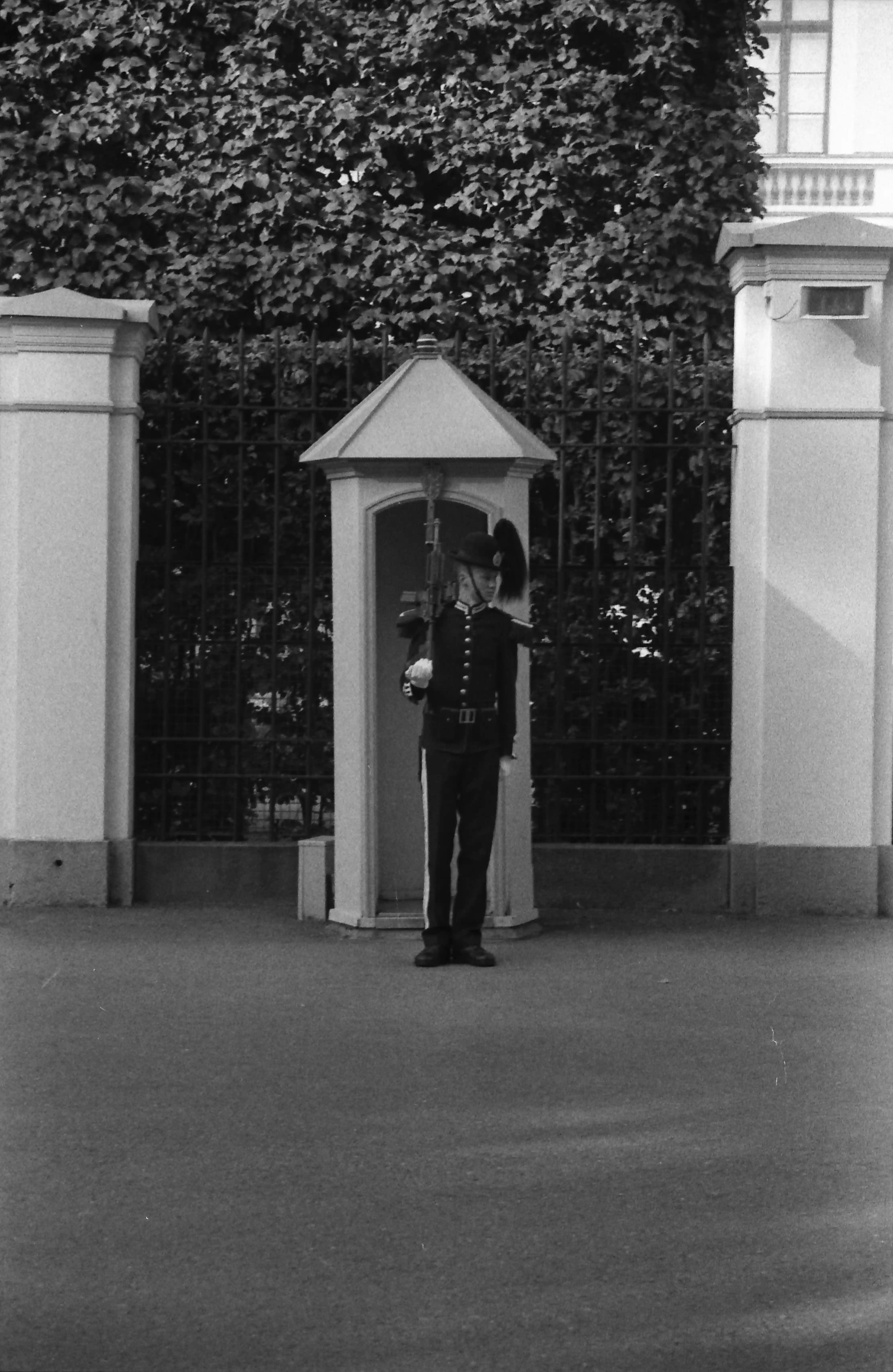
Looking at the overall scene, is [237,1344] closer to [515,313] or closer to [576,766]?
[576,766]

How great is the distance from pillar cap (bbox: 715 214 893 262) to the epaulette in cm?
242

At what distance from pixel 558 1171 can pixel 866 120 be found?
23.3 metres

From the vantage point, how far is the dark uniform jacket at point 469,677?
9.62 metres

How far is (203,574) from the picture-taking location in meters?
11.3

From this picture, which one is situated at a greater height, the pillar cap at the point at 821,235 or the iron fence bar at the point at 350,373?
the pillar cap at the point at 821,235

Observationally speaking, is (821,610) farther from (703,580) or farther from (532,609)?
(532,609)

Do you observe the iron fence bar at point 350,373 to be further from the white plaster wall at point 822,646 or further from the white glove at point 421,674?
the white plaster wall at point 822,646

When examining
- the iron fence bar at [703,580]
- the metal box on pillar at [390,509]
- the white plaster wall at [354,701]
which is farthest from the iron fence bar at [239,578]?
the iron fence bar at [703,580]

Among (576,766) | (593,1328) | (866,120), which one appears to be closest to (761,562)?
(576,766)

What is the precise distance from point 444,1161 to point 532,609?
5.50 metres

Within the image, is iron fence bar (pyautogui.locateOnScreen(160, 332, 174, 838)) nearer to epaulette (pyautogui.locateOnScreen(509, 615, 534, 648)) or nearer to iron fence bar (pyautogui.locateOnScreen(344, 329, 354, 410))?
iron fence bar (pyautogui.locateOnScreen(344, 329, 354, 410))

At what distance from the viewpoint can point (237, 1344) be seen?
15.0ft

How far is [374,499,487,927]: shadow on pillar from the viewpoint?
35.5 feet

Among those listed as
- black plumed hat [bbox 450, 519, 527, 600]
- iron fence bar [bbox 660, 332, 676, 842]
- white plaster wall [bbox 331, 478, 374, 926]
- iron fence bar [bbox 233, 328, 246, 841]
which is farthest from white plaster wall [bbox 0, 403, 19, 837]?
iron fence bar [bbox 660, 332, 676, 842]
